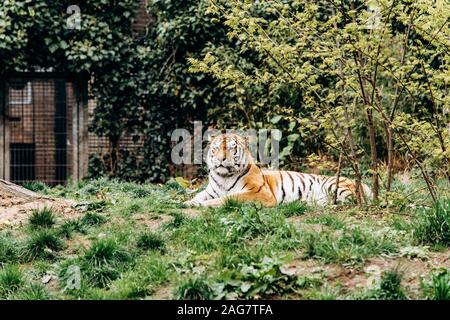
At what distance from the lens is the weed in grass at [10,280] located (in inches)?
211

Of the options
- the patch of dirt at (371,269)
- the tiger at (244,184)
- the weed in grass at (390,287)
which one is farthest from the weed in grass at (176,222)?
the weed in grass at (390,287)

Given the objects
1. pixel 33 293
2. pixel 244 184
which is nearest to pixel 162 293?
pixel 33 293

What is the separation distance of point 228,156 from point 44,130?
630cm

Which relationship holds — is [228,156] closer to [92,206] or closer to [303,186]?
[303,186]

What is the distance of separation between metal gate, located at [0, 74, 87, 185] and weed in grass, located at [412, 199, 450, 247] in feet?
28.7

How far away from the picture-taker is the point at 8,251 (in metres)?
6.02

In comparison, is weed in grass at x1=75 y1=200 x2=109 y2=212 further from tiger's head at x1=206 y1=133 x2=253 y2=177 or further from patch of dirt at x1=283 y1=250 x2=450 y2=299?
patch of dirt at x1=283 y1=250 x2=450 y2=299

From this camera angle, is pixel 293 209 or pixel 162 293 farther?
pixel 293 209

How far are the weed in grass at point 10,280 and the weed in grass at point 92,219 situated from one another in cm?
138

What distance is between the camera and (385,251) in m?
5.46

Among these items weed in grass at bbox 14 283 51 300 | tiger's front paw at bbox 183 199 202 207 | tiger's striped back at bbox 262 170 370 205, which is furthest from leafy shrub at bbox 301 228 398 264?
tiger's striped back at bbox 262 170 370 205

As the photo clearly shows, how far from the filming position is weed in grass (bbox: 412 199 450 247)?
5.60m
